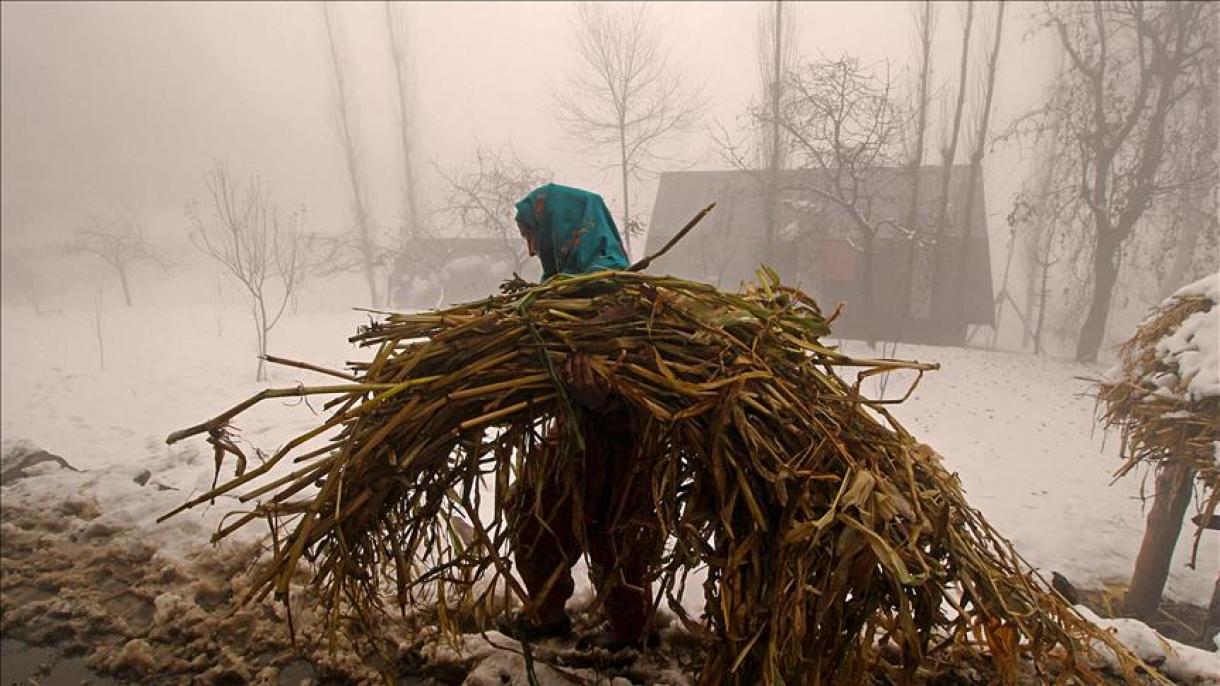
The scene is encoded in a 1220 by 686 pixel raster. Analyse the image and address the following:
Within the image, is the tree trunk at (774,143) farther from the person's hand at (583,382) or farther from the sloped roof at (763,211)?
the person's hand at (583,382)

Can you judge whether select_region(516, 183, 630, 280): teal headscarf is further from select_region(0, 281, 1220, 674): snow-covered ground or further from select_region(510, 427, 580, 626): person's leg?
select_region(0, 281, 1220, 674): snow-covered ground

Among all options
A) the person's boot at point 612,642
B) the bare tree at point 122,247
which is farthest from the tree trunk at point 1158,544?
the bare tree at point 122,247

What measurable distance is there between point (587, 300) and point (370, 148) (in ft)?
68.7

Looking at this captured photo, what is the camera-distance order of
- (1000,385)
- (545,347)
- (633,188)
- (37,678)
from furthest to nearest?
(633,188)
(1000,385)
(37,678)
(545,347)

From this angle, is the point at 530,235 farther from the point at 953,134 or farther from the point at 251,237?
the point at 953,134

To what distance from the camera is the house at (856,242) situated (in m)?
9.22

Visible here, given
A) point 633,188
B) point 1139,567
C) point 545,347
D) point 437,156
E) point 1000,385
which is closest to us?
point 545,347

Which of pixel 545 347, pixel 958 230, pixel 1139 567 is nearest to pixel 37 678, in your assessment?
pixel 545 347

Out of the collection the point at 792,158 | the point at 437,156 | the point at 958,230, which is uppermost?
the point at 437,156

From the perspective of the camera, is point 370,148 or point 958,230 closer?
point 958,230

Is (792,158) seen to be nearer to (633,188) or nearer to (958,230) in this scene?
(633,188)

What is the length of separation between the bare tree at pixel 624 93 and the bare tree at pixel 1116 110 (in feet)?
20.5

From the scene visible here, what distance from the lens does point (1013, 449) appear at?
5633mm

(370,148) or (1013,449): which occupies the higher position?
(370,148)
